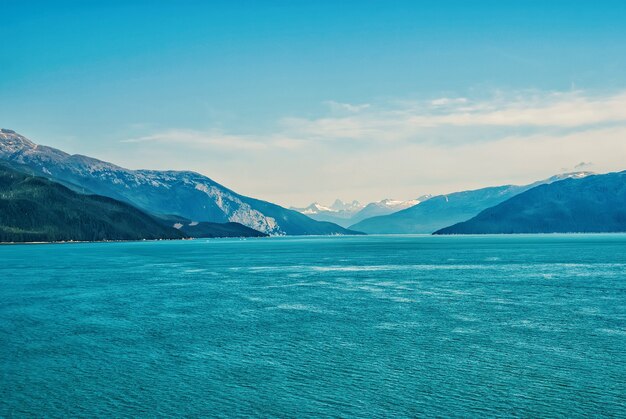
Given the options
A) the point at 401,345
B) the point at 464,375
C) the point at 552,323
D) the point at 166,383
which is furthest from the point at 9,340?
the point at 552,323

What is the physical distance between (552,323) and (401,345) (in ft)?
79.8

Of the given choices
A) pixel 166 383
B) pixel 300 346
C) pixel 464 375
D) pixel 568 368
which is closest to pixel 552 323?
pixel 568 368

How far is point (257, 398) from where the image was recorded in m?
44.5

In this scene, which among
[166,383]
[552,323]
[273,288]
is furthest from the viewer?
[273,288]

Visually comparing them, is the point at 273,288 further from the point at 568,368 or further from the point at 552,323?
the point at 568,368

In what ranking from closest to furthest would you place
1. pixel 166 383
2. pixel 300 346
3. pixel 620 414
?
pixel 620 414
pixel 166 383
pixel 300 346

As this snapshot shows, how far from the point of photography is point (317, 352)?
193ft

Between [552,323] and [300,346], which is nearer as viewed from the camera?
[300,346]

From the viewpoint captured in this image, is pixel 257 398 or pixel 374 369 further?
pixel 374 369

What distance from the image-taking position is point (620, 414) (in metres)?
40.1

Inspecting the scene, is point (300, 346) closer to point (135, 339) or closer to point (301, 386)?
point (301, 386)

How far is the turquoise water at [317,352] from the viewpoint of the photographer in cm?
4344

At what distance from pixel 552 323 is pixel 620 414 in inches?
1372

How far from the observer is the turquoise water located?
43.4m
